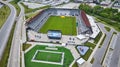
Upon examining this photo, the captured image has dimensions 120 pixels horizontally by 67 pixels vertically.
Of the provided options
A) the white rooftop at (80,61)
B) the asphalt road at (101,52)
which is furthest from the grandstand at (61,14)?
the white rooftop at (80,61)

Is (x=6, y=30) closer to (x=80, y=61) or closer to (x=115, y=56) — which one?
(x=80, y=61)

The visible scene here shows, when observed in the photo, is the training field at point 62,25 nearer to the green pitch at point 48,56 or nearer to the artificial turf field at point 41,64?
the artificial turf field at point 41,64

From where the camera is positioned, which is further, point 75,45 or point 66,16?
point 66,16

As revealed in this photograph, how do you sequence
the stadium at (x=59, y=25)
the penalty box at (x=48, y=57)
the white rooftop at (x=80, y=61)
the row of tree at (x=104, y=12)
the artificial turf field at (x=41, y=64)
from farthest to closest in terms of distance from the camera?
the row of tree at (x=104, y=12)
the stadium at (x=59, y=25)
the penalty box at (x=48, y=57)
the white rooftop at (x=80, y=61)
the artificial turf field at (x=41, y=64)

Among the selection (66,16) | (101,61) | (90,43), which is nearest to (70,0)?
(66,16)

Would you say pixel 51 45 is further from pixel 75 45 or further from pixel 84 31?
pixel 84 31

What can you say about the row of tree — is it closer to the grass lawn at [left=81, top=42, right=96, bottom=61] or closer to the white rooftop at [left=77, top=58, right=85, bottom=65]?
the grass lawn at [left=81, top=42, right=96, bottom=61]

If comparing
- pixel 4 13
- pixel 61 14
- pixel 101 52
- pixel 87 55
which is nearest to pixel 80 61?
pixel 87 55
